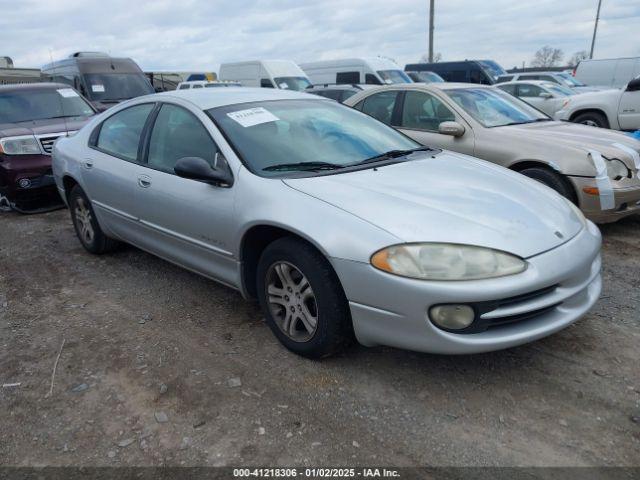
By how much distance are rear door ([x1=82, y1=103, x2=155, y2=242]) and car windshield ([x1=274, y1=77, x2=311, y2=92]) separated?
1185 cm

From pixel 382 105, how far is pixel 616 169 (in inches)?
106

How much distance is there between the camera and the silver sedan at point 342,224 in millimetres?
2457

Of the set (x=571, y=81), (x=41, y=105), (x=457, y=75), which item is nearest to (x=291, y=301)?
(x=41, y=105)

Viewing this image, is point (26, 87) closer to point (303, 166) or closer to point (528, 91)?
point (303, 166)

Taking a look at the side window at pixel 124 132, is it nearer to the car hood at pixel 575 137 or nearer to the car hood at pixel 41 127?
the car hood at pixel 41 127

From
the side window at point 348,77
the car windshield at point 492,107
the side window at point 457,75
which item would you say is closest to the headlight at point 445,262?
the car windshield at point 492,107

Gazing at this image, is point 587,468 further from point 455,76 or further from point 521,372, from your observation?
point 455,76

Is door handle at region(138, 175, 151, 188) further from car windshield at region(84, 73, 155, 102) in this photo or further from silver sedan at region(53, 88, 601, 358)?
car windshield at region(84, 73, 155, 102)

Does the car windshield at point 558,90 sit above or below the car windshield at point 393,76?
below

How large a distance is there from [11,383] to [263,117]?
2157 mm

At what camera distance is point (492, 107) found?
595 cm

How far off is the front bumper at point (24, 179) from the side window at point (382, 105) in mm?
3999

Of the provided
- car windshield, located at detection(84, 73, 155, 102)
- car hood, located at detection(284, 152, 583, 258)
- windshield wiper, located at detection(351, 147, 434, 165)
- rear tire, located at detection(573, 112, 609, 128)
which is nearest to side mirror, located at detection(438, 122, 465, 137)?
windshield wiper, located at detection(351, 147, 434, 165)

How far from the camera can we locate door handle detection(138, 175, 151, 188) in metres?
3.72
